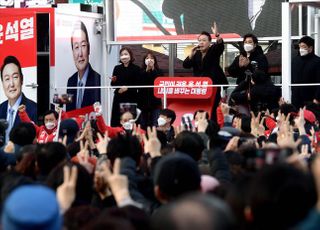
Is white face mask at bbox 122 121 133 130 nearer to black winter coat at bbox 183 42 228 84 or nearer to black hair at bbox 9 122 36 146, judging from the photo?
black hair at bbox 9 122 36 146

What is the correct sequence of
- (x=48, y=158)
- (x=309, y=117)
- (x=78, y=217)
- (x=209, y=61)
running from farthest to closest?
(x=209, y=61) < (x=309, y=117) < (x=48, y=158) < (x=78, y=217)

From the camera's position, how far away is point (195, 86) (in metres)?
15.6

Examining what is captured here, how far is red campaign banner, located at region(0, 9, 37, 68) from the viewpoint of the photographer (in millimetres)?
16047

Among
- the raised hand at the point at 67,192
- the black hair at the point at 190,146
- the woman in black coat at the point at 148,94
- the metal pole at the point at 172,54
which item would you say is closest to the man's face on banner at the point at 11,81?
the woman in black coat at the point at 148,94

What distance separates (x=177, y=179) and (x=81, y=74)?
11.2 metres

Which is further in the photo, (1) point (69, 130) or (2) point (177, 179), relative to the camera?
(1) point (69, 130)

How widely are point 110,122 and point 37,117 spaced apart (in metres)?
1.34

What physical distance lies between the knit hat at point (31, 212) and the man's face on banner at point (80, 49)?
41.5ft

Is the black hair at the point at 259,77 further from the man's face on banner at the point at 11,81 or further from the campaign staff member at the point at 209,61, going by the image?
the man's face on banner at the point at 11,81

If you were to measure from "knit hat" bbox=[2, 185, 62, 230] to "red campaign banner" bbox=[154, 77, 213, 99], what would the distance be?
1136 centimetres

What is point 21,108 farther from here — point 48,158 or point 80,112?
point 48,158

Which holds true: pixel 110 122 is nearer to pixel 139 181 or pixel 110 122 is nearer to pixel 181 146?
pixel 181 146

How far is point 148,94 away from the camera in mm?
16453

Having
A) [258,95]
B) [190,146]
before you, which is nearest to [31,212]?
[190,146]
